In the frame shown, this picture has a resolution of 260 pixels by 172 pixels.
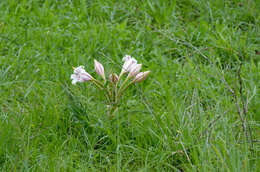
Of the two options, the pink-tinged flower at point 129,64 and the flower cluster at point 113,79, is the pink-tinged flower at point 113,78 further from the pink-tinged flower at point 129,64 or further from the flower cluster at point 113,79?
the pink-tinged flower at point 129,64

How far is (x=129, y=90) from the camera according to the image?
3.72m

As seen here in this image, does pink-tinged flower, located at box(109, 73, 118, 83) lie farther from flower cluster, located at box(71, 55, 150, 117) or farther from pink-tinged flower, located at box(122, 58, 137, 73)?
pink-tinged flower, located at box(122, 58, 137, 73)

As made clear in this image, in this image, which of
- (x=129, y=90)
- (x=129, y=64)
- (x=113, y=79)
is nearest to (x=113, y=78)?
(x=113, y=79)

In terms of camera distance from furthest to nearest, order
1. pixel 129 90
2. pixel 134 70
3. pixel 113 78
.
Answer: pixel 129 90 < pixel 134 70 < pixel 113 78

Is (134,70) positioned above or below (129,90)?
above

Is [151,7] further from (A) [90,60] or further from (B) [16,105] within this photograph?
(B) [16,105]

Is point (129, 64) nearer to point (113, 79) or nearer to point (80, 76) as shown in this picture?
point (113, 79)

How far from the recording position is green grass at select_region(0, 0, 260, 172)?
277cm

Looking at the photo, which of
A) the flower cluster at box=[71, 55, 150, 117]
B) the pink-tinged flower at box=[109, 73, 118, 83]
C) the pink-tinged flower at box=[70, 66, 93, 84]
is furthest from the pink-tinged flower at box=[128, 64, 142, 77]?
the pink-tinged flower at box=[70, 66, 93, 84]

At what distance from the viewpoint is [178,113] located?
3.05 metres

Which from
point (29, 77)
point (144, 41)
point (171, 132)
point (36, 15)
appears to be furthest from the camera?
point (36, 15)

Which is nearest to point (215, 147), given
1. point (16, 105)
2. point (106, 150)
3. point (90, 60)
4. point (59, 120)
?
point (106, 150)

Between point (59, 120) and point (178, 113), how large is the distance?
890mm

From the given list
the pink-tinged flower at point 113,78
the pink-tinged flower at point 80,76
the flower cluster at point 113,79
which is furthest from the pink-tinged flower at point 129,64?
the pink-tinged flower at point 80,76
